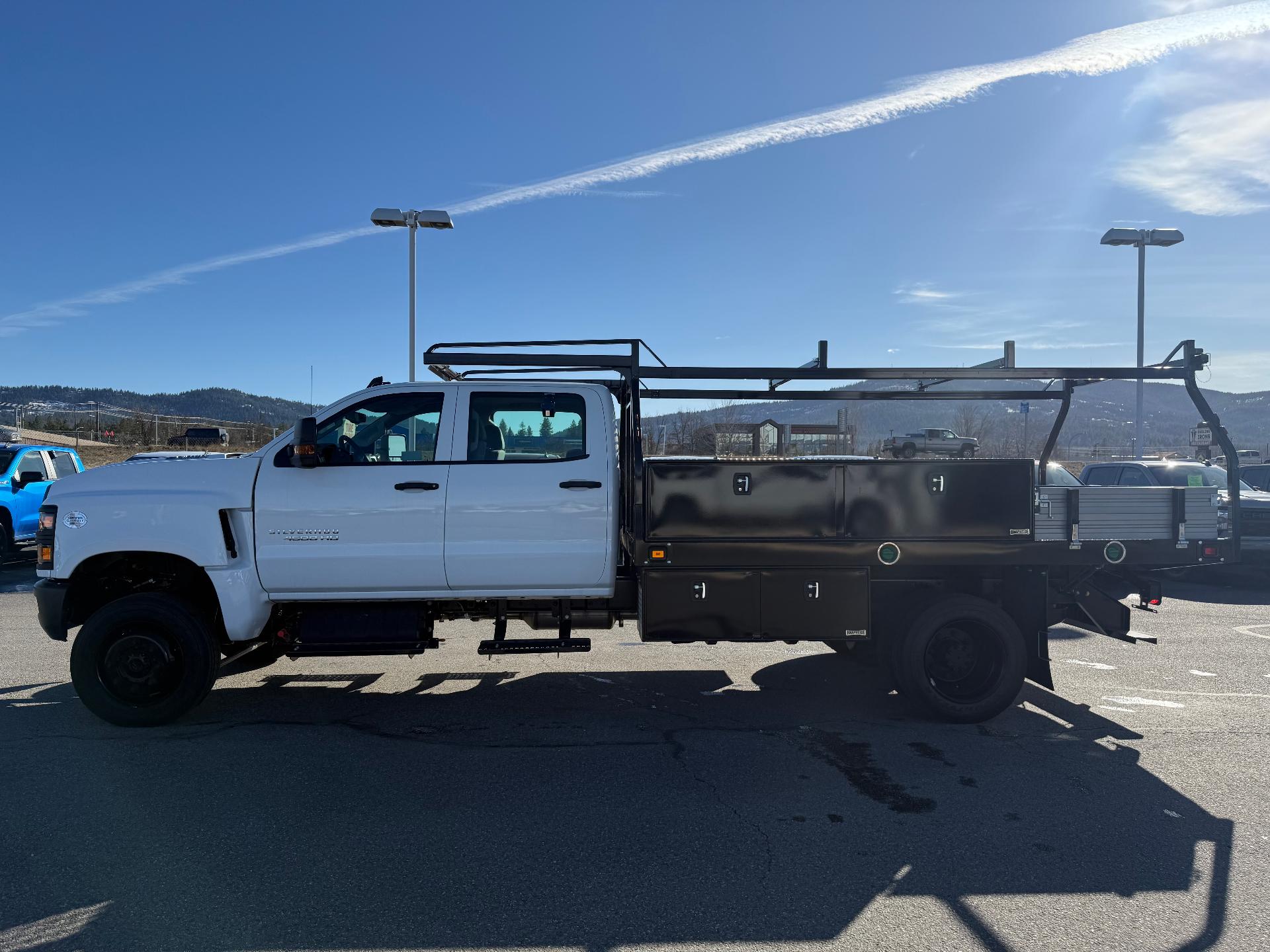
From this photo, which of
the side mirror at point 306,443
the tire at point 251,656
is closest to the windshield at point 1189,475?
the side mirror at point 306,443

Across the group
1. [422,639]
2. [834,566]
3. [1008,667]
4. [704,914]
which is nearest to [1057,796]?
[1008,667]

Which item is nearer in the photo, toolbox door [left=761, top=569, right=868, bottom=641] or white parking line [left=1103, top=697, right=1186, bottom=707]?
toolbox door [left=761, top=569, right=868, bottom=641]

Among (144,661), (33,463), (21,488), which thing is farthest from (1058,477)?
(33,463)

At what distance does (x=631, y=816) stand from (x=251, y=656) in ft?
11.8

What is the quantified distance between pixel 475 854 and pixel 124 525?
3.41m

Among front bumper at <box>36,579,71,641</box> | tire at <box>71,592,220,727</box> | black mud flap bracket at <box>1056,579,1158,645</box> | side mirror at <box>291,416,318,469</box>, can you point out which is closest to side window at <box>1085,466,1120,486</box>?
black mud flap bracket at <box>1056,579,1158,645</box>

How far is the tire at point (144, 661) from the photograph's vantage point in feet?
18.3

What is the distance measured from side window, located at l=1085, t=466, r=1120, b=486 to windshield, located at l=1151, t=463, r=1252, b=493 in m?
0.67

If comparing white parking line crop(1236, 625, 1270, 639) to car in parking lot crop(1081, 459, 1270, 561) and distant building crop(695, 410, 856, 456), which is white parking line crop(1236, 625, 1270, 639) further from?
distant building crop(695, 410, 856, 456)

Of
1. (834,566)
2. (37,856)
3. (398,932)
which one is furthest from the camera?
(834,566)

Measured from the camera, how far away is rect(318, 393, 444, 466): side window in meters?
5.78

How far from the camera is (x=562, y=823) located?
13.8 ft

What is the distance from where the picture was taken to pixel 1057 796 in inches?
181

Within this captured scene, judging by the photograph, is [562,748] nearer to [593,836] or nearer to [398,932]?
[593,836]
